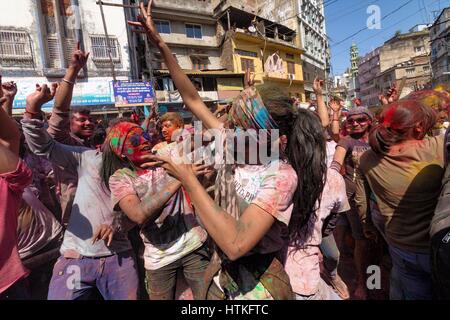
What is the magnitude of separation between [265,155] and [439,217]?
0.72m

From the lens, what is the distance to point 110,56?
15867 millimetres

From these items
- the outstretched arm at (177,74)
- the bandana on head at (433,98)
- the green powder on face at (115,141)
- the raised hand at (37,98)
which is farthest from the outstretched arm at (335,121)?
the raised hand at (37,98)

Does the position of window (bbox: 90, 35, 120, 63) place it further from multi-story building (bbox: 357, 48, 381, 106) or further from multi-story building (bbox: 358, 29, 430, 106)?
multi-story building (bbox: 357, 48, 381, 106)

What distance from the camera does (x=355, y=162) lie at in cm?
317

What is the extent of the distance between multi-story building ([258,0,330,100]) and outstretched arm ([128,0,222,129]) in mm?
31254

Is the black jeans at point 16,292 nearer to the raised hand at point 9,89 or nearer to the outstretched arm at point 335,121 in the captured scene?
the raised hand at point 9,89

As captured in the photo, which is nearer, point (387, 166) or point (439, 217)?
point (439, 217)

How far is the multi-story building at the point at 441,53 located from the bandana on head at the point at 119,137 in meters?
44.3

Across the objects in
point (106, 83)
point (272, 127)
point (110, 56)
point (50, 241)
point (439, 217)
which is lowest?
point (50, 241)

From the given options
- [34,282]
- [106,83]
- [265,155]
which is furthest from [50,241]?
[106,83]

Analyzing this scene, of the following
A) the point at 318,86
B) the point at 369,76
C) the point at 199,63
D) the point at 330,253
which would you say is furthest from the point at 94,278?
the point at 369,76

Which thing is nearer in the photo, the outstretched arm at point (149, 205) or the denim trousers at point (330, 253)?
the outstretched arm at point (149, 205)

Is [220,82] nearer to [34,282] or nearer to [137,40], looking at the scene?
[137,40]

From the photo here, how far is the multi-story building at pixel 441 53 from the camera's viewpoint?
35.8m
